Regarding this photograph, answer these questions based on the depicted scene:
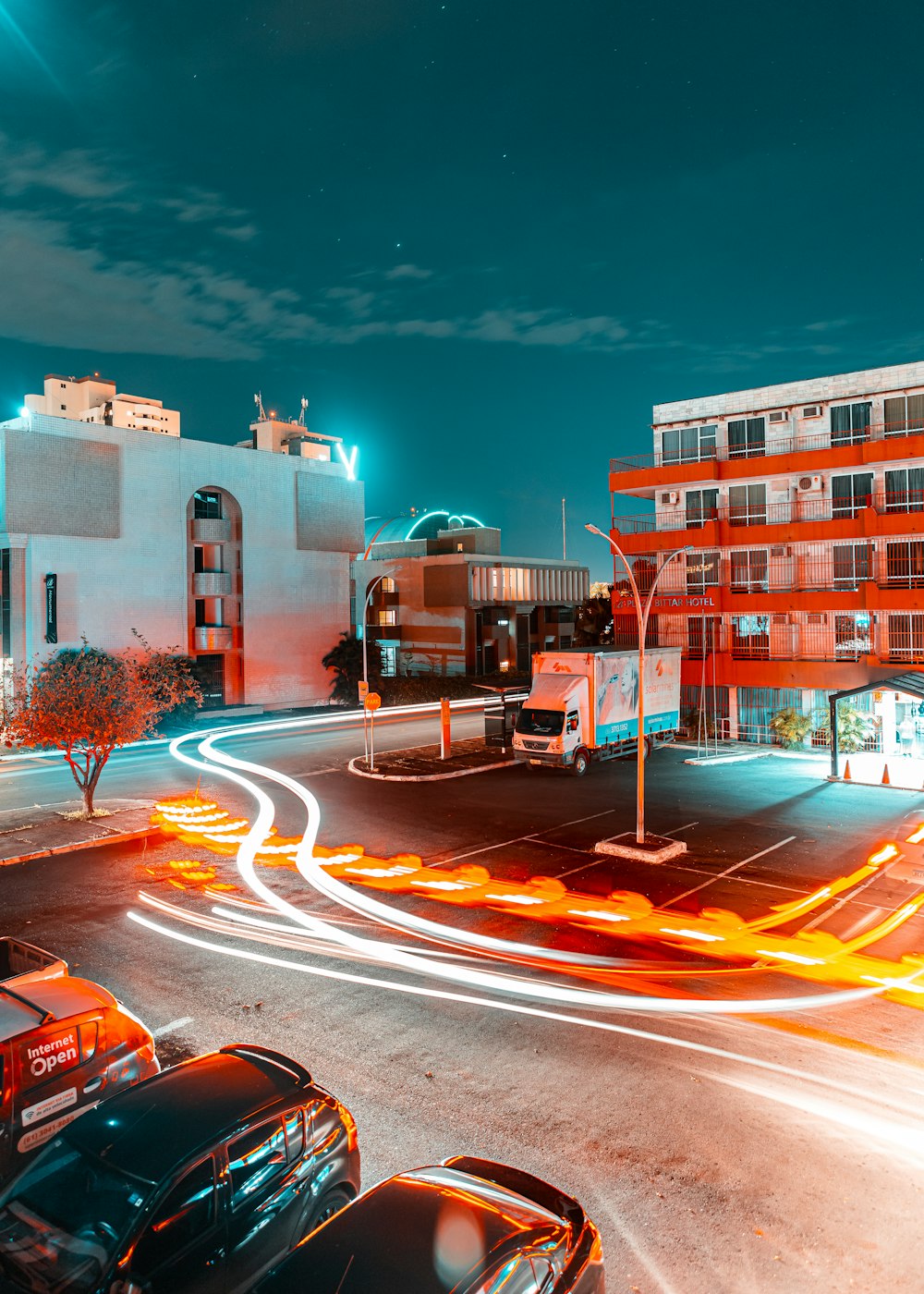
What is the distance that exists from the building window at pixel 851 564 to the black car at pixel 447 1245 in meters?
33.3

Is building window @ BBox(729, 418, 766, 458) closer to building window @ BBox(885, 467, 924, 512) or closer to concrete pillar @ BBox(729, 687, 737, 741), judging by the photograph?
building window @ BBox(885, 467, 924, 512)

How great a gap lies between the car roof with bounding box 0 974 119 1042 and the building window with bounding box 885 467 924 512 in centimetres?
3386

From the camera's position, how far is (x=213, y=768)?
2992 centimetres

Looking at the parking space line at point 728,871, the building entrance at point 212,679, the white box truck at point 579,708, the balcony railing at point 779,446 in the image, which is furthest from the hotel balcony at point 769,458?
the building entrance at point 212,679

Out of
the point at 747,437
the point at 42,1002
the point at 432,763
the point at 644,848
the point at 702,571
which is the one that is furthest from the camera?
the point at 702,571

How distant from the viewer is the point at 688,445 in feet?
128

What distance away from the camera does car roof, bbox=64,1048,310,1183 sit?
6055 mm

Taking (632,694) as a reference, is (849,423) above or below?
above

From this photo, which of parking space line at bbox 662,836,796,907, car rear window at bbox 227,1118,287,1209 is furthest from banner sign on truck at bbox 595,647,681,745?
car rear window at bbox 227,1118,287,1209

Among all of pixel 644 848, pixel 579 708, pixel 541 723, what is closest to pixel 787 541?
pixel 579 708

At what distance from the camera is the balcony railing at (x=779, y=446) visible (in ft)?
112

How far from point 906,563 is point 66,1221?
3519cm

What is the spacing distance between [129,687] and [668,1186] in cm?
1873

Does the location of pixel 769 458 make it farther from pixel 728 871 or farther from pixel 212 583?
pixel 212 583
